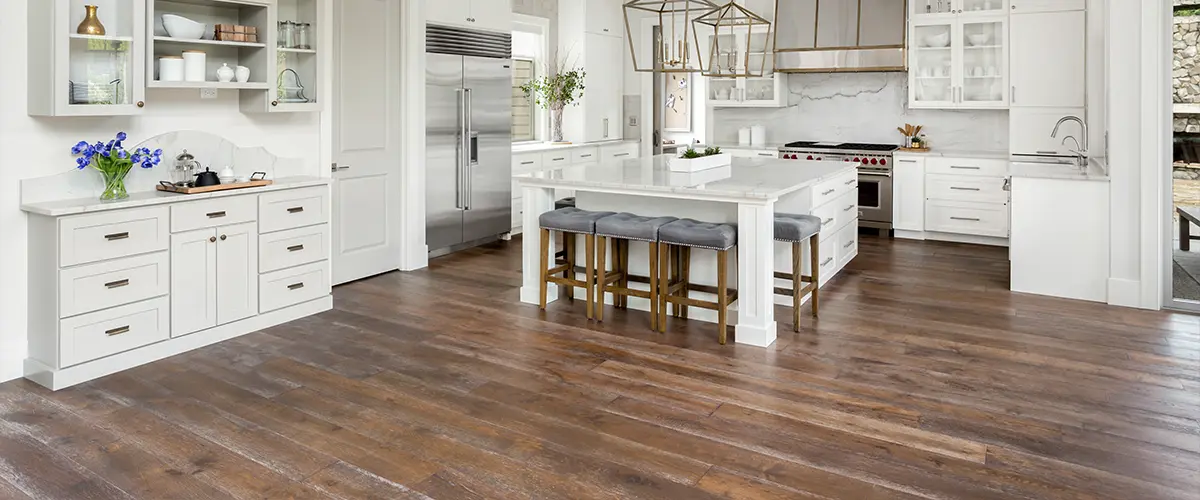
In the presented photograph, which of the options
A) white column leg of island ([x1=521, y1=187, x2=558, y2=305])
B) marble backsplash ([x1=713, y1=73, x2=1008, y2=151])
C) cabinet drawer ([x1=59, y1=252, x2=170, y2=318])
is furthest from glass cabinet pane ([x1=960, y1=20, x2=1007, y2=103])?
cabinet drawer ([x1=59, y1=252, x2=170, y2=318])

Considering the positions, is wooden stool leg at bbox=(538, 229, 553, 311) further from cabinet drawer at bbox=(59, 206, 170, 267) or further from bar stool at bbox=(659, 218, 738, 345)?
cabinet drawer at bbox=(59, 206, 170, 267)

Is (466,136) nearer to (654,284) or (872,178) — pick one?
(654,284)

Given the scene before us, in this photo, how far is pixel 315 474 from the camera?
9.22 feet

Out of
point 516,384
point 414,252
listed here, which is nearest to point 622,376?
point 516,384

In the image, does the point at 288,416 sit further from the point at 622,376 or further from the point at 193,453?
the point at 622,376

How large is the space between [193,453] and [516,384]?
4.30 feet

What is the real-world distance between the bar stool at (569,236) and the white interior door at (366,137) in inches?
64.1

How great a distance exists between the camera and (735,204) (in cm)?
477

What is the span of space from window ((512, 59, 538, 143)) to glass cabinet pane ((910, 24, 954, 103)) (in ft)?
12.2

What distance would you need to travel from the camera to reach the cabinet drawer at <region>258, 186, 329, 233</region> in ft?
14.9

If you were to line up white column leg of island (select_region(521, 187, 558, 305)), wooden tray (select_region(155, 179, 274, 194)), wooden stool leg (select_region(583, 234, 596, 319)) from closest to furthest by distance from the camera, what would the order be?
wooden tray (select_region(155, 179, 274, 194)) < wooden stool leg (select_region(583, 234, 596, 319)) < white column leg of island (select_region(521, 187, 558, 305))

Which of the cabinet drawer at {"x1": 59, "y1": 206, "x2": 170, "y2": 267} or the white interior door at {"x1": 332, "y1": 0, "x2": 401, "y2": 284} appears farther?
the white interior door at {"x1": 332, "y1": 0, "x2": 401, "y2": 284}

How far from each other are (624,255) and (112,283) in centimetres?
268

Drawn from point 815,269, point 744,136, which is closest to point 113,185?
point 815,269
